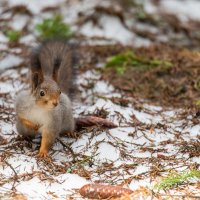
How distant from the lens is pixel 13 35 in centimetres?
556

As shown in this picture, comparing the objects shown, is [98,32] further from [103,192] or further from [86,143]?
[103,192]

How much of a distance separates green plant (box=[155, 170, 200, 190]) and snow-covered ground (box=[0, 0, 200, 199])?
46mm

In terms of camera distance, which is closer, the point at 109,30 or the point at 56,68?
the point at 56,68

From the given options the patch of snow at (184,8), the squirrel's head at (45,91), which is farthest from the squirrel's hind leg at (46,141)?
the patch of snow at (184,8)

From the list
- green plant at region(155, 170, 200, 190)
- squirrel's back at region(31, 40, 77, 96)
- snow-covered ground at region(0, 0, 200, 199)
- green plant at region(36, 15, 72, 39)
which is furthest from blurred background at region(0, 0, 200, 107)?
green plant at region(155, 170, 200, 190)

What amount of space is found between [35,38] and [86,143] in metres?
2.51

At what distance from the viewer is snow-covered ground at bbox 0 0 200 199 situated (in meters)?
2.85

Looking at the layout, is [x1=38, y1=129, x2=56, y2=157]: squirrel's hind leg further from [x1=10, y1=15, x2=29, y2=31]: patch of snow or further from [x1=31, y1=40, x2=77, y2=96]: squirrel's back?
[x1=10, y1=15, x2=29, y2=31]: patch of snow

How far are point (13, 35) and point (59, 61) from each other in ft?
7.29

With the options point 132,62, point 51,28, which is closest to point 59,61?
point 132,62

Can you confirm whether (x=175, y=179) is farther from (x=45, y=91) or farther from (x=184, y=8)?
(x=184, y=8)

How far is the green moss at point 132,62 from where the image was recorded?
16.5 feet

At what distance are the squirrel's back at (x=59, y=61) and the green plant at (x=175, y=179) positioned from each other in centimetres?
105

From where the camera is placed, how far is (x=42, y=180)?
2.87 meters
